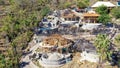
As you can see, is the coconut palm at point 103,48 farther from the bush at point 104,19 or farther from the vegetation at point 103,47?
the bush at point 104,19

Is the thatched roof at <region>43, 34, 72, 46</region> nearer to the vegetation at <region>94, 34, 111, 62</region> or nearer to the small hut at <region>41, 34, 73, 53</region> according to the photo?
the small hut at <region>41, 34, 73, 53</region>

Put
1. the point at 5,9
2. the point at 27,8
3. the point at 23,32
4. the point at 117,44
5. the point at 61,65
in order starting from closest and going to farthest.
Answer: the point at 61,65, the point at 117,44, the point at 23,32, the point at 27,8, the point at 5,9

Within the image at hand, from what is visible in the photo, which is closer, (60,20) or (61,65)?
(61,65)

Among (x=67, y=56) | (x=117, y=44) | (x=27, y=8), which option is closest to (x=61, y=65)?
(x=67, y=56)

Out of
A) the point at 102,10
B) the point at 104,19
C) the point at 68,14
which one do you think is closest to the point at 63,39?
the point at 104,19

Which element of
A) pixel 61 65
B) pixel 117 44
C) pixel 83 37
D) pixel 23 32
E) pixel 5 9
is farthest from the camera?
pixel 5 9

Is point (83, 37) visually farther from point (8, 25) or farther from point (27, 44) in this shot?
point (8, 25)

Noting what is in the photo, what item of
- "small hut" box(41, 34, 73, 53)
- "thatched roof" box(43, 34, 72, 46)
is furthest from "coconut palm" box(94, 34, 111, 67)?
"thatched roof" box(43, 34, 72, 46)
